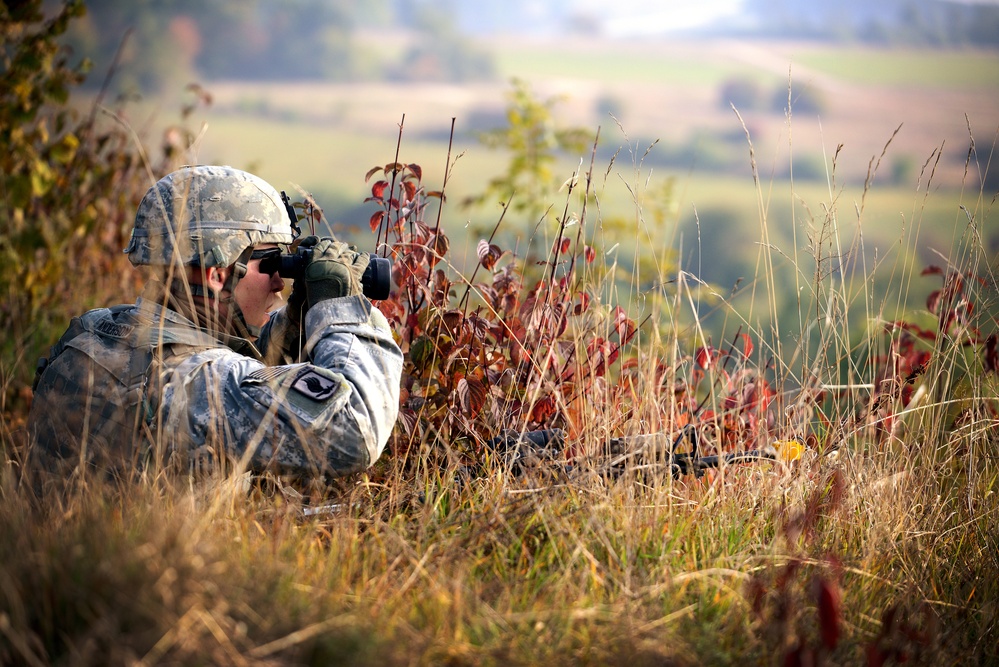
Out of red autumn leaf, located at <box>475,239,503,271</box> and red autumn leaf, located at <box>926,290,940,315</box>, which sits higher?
red autumn leaf, located at <box>475,239,503,271</box>

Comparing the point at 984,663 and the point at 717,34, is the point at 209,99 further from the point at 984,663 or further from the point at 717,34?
the point at 717,34

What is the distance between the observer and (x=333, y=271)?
7.86ft

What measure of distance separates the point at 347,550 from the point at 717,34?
74663 mm

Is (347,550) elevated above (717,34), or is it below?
below

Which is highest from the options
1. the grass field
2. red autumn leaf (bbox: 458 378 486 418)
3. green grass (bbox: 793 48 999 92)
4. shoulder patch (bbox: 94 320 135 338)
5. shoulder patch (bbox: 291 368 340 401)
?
green grass (bbox: 793 48 999 92)

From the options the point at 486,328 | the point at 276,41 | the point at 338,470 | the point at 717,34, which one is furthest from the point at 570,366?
the point at 717,34

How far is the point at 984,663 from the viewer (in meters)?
2.23

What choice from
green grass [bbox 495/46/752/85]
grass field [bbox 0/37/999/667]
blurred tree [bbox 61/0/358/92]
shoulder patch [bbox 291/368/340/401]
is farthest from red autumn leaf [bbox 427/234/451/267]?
green grass [bbox 495/46/752/85]

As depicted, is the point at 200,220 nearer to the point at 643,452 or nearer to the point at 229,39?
the point at 643,452

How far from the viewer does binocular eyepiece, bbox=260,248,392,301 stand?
96.9 inches

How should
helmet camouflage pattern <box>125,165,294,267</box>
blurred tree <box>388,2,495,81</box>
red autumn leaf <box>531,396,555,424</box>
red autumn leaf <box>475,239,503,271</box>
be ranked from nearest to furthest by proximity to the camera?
helmet camouflage pattern <box>125,165,294,267</box>, red autumn leaf <box>475,239,503,271</box>, red autumn leaf <box>531,396,555,424</box>, blurred tree <box>388,2,495,81</box>

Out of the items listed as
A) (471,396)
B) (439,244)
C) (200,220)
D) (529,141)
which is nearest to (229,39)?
(529,141)

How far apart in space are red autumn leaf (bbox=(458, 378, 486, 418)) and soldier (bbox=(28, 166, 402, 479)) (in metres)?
0.46

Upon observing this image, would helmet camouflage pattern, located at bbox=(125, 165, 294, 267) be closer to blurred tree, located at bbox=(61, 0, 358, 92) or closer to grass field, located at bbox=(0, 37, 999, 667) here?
grass field, located at bbox=(0, 37, 999, 667)
